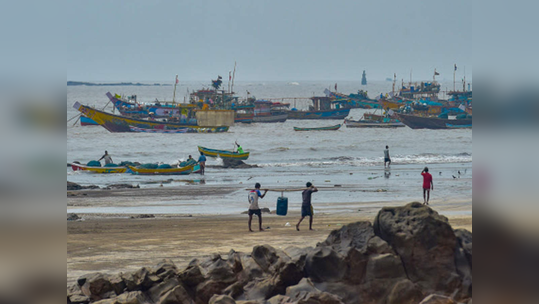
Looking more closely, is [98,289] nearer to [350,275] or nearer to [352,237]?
[350,275]

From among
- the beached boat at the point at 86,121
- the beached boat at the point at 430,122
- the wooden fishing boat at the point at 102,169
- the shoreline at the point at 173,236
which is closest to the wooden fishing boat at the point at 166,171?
the wooden fishing boat at the point at 102,169

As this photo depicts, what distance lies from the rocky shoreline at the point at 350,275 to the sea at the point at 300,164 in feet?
28.9

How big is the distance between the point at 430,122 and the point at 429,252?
233 ft

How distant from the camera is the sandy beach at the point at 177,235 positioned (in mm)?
11984

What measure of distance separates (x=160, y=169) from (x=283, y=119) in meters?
57.5

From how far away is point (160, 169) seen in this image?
3478cm

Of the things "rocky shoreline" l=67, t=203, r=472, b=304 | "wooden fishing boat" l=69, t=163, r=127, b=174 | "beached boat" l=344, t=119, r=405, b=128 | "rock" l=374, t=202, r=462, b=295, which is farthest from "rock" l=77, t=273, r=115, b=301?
"beached boat" l=344, t=119, r=405, b=128

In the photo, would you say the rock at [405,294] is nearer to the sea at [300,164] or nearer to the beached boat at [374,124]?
the sea at [300,164]

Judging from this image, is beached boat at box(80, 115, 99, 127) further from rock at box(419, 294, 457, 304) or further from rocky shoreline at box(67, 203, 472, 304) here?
rock at box(419, 294, 457, 304)

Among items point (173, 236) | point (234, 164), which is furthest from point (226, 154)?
point (173, 236)

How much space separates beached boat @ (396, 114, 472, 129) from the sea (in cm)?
115

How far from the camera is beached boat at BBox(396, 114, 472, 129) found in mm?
76325

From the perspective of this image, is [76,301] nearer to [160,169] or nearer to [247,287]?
[247,287]
